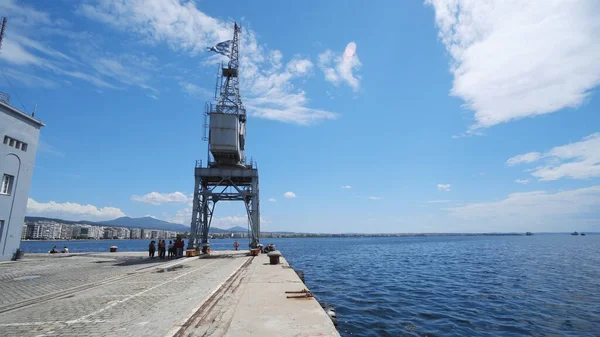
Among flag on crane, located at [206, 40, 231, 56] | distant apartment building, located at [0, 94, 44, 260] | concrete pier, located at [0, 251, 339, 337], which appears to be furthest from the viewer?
flag on crane, located at [206, 40, 231, 56]

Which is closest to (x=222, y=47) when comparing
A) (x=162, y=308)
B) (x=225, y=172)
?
(x=225, y=172)

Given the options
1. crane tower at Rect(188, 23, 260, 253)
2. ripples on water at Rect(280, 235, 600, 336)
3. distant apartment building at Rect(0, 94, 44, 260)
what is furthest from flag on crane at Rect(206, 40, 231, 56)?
ripples on water at Rect(280, 235, 600, 336)

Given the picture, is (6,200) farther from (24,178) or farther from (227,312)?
(227,312)

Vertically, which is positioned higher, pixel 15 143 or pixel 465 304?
pixel 15 143

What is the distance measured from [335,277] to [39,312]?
21.8 metres

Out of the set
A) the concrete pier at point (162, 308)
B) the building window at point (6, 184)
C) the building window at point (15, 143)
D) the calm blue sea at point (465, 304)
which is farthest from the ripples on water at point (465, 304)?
the building window at point (15, 143)

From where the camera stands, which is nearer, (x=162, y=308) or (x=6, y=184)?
(x=162, y=308)

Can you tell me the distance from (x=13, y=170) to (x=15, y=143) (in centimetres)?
235

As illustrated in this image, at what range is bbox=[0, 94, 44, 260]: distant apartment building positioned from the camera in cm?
2473

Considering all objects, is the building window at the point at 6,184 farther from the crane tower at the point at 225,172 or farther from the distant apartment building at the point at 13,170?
the crane tower at the point at 225,172

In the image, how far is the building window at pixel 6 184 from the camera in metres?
24.9

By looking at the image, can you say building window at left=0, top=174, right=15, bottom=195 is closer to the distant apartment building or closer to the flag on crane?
the distant apartment building

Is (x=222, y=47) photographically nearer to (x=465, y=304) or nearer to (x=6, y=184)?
(x=6, y=184)

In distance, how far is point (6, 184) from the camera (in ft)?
83.2
